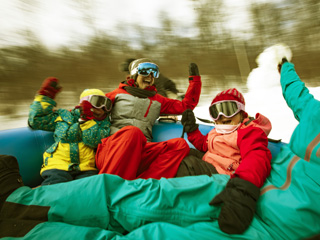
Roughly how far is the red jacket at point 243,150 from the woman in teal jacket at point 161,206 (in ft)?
0.24

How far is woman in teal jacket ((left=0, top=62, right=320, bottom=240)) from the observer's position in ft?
1.85

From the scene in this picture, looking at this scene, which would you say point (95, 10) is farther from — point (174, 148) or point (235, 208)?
point (235, 208)

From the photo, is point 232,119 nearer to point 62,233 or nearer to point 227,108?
point 227,108

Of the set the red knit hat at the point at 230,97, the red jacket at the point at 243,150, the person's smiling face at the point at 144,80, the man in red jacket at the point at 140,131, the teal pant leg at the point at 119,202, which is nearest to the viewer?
the teal pant leg at the point at 119,202

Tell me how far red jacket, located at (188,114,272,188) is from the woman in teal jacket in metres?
0.07

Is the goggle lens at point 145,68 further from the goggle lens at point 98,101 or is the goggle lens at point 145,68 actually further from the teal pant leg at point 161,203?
the teal pant leg at point 161,203

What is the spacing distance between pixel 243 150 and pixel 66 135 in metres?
1.01

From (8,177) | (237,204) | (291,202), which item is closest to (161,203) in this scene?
(237,204)

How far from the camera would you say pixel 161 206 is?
67cm

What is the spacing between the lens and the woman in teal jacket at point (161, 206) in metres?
0.56

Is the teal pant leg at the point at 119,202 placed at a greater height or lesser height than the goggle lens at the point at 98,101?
lesser

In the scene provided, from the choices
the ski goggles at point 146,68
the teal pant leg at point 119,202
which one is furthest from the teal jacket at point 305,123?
the ski goggles at point 146,68

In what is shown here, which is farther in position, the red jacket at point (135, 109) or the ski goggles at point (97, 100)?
the red jacket at point (135, 109)

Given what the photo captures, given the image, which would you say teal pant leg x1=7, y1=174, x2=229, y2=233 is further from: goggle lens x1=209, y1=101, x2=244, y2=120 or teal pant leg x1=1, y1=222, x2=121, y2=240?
goggle lens x1=209, y1=101, x2=244, y2=120
